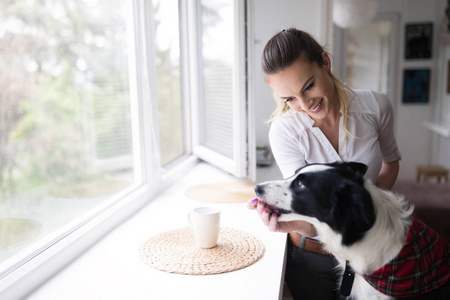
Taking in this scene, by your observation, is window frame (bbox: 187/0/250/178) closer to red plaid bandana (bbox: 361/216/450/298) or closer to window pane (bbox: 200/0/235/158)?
window pane (bbox: 200/0/235/158)

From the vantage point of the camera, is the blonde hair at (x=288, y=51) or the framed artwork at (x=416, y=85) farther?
the framed artwork at (x=416, y=85)

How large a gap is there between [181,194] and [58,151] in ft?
6.59

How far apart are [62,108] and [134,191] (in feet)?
7.31

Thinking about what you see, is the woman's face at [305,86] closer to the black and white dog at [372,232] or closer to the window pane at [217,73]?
the black and white dog at [372,232]

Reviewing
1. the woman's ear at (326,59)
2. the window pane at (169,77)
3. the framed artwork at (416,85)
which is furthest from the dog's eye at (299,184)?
the framed artwork at (416,85)

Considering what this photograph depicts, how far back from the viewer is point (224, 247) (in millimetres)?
1100

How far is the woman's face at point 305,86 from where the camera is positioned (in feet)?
3.79

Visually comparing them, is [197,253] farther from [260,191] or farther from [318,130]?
[318,130]

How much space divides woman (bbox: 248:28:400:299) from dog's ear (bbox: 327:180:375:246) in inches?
11.0

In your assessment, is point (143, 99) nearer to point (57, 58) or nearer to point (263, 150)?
point (263, 150)

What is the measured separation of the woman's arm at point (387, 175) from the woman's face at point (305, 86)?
0.37 m

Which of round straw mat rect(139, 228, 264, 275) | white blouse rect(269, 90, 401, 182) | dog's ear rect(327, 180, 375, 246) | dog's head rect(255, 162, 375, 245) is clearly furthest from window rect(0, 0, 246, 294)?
dog's ear rect(327, 180, 375, 246)

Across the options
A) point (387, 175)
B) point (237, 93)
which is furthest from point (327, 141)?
point (237, 93)

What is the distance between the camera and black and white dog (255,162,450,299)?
0.90 meters
